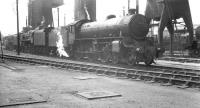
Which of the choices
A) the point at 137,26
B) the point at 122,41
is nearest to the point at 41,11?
the point at 137,26

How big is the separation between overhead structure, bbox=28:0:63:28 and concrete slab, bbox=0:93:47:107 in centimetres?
5876

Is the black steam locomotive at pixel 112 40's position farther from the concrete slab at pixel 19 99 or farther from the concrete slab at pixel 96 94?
the concrete slab at pixel 19 99

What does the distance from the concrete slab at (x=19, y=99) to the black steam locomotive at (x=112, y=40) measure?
10662mm

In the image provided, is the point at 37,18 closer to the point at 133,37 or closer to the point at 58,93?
the point at 133,37

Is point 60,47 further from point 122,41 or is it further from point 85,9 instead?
point 85,9

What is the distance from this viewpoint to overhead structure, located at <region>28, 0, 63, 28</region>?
65188 millimetres

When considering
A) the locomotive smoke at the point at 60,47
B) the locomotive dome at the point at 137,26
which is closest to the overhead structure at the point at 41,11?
the locomotive smoke at the point at 60,47

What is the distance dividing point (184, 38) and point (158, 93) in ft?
91.6

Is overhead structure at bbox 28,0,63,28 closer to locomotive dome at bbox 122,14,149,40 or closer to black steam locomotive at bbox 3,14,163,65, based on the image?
black steam locomotive at bbox 3,14,163,65

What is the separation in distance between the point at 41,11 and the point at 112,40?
164 feet

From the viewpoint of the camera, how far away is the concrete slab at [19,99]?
263 inches

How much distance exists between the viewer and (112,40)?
1933cm

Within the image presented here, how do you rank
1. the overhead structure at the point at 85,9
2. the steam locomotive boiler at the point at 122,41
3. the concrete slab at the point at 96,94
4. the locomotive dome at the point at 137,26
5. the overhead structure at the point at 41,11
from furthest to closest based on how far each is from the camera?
the overhead structure at the point at 41,11 < the overhead structure at the point at 85,9 < the locomotive dome at the point at 137,26 < the steam locomotive boiler at the point at 122,41 < the concrete slab at the point at 96,94

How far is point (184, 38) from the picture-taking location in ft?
113
